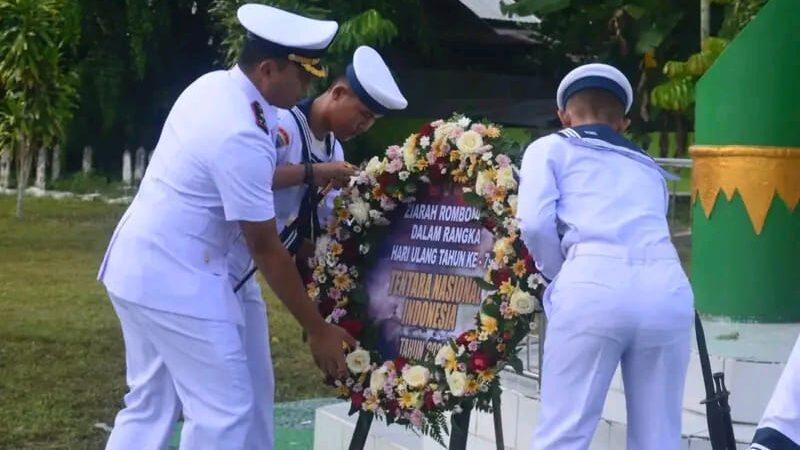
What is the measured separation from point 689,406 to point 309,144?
5.66 feet

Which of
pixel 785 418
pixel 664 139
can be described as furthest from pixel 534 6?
pixel 785 418

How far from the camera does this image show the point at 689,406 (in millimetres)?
4855

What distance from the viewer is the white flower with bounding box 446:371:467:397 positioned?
13.6 ft

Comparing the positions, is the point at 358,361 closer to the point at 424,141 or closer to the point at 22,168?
the point at 424,141

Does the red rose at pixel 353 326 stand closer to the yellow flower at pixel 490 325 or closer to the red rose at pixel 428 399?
the red rose at pixel 428 399

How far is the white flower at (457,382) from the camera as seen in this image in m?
4.14

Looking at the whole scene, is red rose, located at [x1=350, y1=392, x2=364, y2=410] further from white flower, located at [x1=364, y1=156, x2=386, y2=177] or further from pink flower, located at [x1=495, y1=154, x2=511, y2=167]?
pink flower, located at [x1=495, y1=154, x2=511, y2=167]

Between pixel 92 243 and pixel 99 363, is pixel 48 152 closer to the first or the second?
pixel 92 243

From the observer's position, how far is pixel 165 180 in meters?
3.90

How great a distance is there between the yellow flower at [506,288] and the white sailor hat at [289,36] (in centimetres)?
87

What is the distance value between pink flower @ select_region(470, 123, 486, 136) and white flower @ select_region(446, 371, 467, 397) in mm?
787

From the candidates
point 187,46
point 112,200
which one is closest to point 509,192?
point 112,200

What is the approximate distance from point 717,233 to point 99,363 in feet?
13.0

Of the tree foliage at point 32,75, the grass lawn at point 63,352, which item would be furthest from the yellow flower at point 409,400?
the tree foliage at point 32,75
